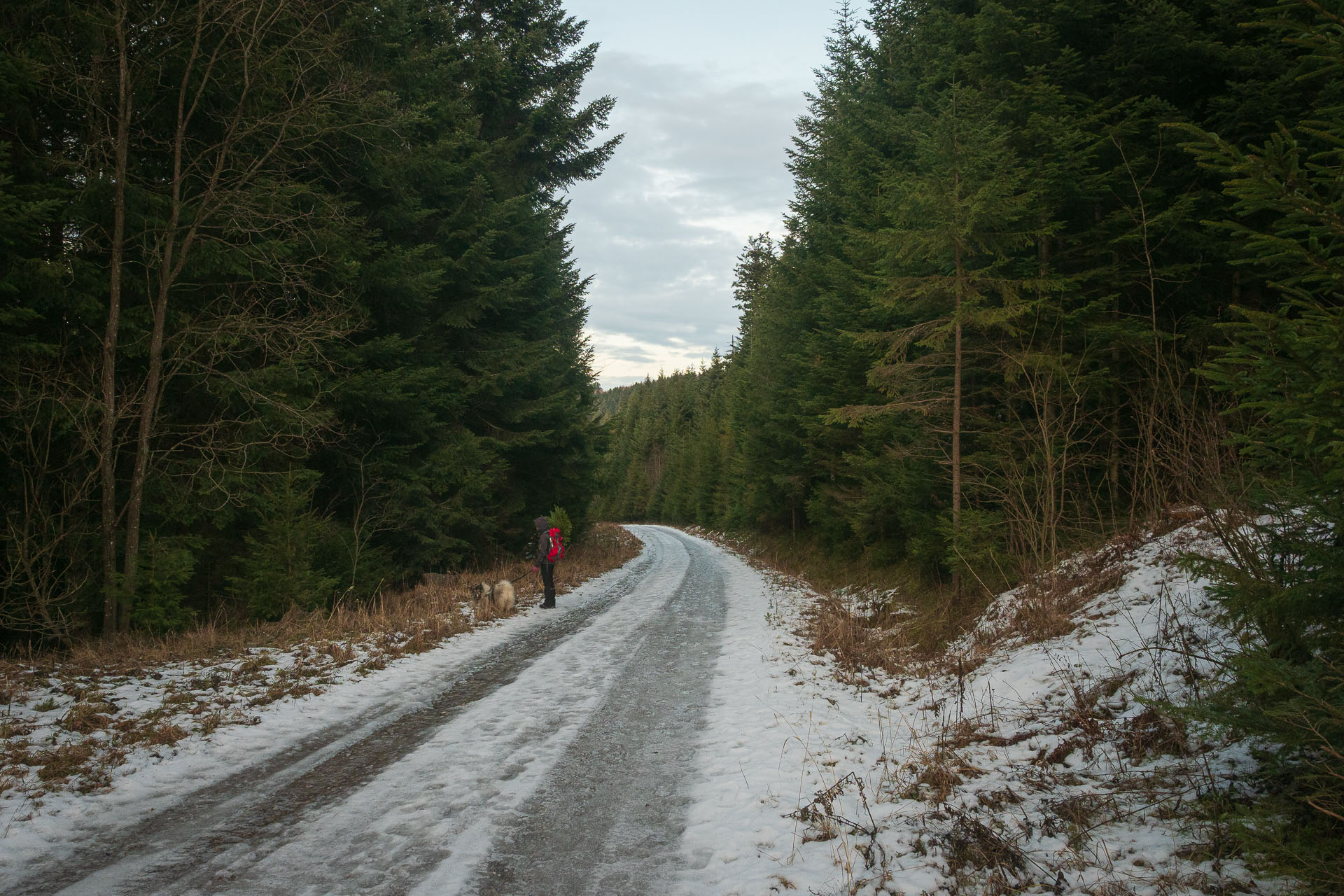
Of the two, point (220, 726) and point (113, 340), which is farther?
point (113, 340)

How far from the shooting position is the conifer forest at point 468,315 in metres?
3.94

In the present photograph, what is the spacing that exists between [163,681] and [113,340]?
4.67 metres

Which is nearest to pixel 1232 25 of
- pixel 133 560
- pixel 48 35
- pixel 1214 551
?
pixel 1214 551

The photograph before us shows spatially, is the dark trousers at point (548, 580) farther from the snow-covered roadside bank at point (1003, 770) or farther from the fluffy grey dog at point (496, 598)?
the snow-covered roadside bank at point (1003, 770)

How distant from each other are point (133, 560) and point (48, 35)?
6847 mm

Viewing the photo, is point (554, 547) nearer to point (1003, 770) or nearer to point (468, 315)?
point (468, 315)

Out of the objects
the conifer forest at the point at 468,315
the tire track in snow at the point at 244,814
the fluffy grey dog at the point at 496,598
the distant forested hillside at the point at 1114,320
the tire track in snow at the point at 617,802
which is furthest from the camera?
the fluffy grey dog at the point at 496,598

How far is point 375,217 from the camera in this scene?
1459cm

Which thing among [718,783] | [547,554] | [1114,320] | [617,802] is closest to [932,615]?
[1114,320]

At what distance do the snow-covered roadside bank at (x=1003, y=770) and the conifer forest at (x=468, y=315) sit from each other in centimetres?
60

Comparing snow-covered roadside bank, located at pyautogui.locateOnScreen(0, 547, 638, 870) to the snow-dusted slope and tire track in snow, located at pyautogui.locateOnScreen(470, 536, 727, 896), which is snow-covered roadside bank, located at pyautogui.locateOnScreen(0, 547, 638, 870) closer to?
the snow-dusted slope

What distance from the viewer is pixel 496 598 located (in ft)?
43.3

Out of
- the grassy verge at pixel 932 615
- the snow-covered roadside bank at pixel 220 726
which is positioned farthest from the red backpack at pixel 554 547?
the grassy verge at pixel 932 615

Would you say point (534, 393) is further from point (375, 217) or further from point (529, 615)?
point (529, 615)
